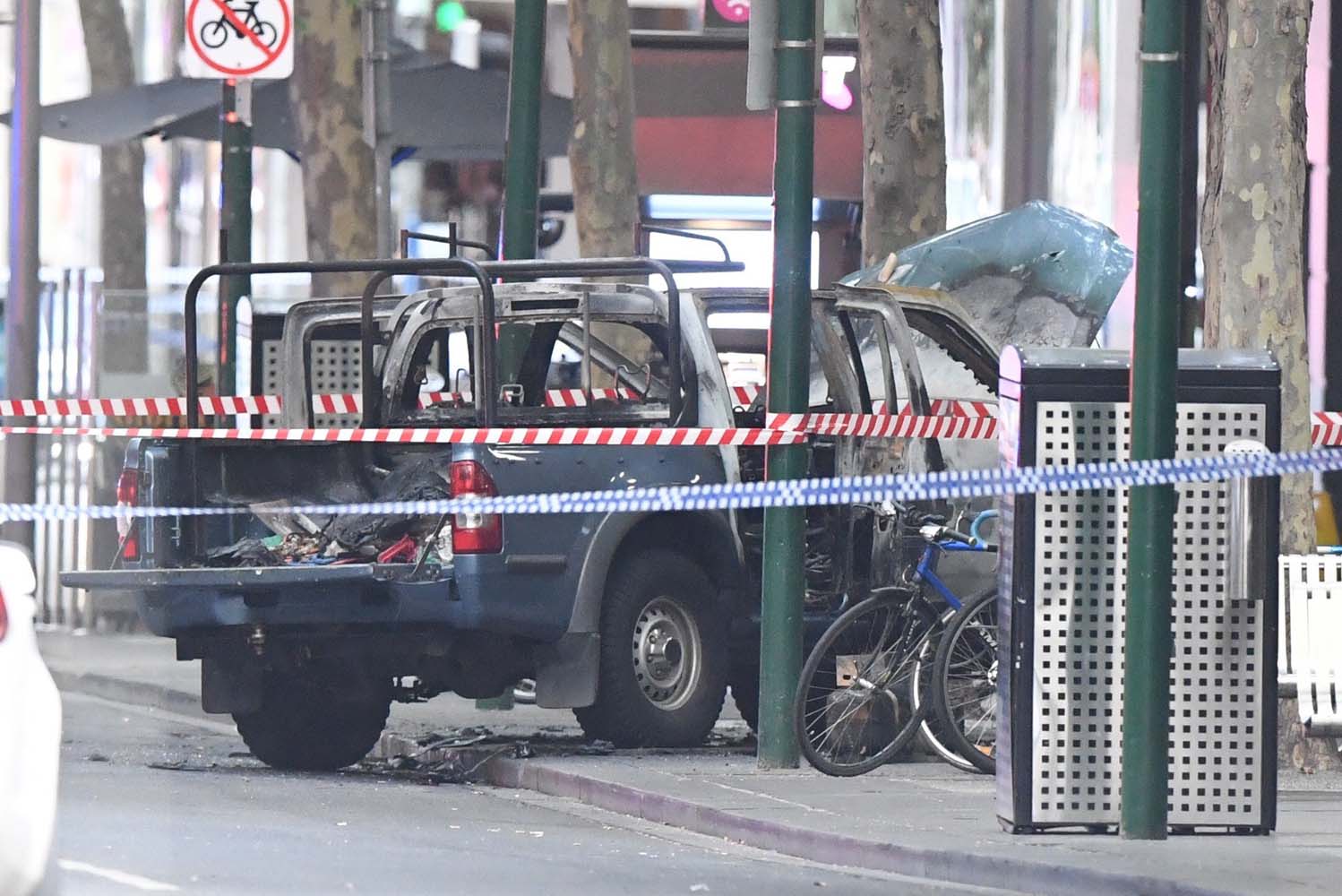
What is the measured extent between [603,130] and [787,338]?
9.09 meters

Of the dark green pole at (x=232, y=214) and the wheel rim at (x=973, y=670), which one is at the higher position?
the dark green pole at (x=232, y=214)

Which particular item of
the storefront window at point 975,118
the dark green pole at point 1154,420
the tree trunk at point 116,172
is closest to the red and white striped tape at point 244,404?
the dark green pole at point 1154,420

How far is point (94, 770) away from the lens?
42.4 ft

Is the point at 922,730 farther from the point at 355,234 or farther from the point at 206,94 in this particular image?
the point at 206,94

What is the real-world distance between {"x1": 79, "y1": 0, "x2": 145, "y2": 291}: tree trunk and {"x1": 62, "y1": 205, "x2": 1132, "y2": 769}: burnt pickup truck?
14.1 meters

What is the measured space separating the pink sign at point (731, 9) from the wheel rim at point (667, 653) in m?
16.1

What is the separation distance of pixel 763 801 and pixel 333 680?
273 cm

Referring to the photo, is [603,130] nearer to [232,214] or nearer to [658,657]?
[232,214]

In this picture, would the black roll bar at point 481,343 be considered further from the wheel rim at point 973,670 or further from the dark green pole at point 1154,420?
the dark green pole at point 1154,420

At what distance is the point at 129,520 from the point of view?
509 inches

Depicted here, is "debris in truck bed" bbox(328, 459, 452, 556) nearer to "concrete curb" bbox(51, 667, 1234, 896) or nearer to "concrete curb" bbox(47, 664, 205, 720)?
"concrete curb" bbox(51, 667, 1234, 896)

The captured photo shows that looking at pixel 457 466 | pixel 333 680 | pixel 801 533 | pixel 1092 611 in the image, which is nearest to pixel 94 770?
pixel 333 680

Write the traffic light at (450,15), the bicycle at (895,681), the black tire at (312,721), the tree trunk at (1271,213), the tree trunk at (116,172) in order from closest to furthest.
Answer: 1. the bicycle at (895,681)
2. the tree trunk at (1271,213)
3. the black tire at (312,721)
4. the tree trunk at (116,172)
5. the traffic light at (450,15)

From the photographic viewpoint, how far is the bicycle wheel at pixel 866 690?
40.4 ft
